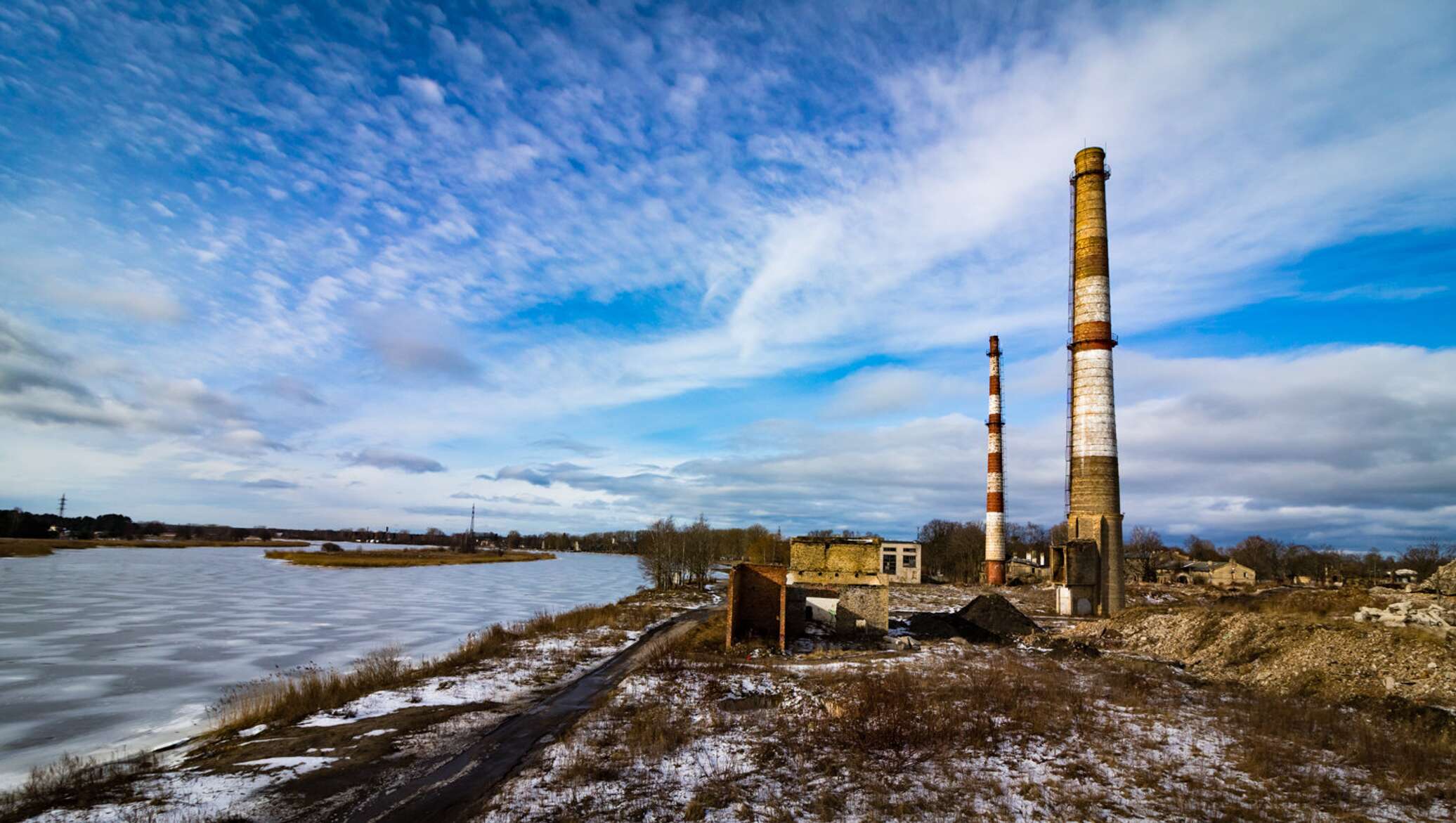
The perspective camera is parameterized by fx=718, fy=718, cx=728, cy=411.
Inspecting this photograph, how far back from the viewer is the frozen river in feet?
44.4

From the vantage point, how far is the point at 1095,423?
31.0m

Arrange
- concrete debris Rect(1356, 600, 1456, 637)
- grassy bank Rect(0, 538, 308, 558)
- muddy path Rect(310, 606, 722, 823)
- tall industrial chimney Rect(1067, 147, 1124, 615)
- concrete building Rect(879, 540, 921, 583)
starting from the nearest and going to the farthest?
muddy path Rect(310, 606, 722, 823), concrete debris Rect(1356, 600, 1456, 637), tall industrial chimney Rect(1067, 147, 1124, 615), concrete building Rect(879, 540, 921, 583), grassy bank Rect(0, 538, 308, 558)

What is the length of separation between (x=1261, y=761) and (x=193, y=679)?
21679 millimetres

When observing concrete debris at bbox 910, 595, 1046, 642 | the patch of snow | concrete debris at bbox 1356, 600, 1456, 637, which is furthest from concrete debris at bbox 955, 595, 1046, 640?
the patch of snow

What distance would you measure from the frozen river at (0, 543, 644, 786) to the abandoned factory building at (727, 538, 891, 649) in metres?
10.0

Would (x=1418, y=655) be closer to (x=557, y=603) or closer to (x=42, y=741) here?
(x=42, y=741)

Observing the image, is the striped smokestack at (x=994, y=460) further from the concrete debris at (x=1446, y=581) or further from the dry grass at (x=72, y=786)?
the dry grass at (x=72, y=786)

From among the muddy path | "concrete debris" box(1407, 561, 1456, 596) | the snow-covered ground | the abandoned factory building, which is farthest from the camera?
the abandoned factory building

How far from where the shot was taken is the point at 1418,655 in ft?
51.3

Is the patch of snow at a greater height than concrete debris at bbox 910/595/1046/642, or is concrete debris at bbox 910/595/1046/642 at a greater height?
the patch of snow

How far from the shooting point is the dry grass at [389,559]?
76.4 m

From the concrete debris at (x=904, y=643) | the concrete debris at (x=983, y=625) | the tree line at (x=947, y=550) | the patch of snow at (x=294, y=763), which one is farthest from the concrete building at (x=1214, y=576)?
the patch of snow at (x=294, y=763)

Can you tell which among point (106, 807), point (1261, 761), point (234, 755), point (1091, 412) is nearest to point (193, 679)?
A: point (234, 755)

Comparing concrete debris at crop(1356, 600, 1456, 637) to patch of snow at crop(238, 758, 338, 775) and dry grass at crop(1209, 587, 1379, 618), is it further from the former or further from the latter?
patch of snow at crop(238, 758, 338, 775)
